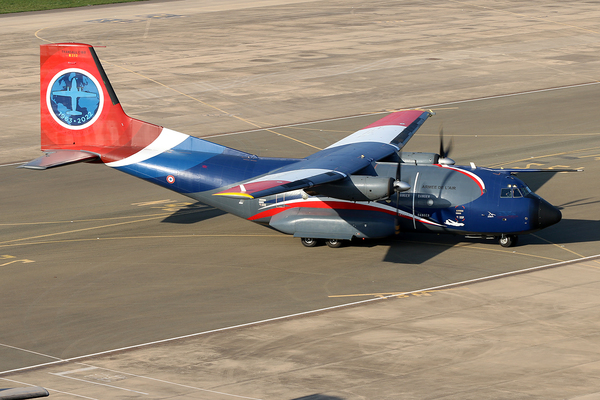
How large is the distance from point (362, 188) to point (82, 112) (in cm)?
1441

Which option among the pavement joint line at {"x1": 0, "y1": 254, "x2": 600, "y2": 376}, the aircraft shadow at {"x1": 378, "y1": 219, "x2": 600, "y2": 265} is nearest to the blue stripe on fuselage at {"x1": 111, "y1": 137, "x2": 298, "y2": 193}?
the aircraft shadow at {"x1": 378, "y1": 219, "x2": 600, "y2": 265}

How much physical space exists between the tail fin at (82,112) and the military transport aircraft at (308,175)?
0.05m

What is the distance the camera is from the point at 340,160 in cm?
3197

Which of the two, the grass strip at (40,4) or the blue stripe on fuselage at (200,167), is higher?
the grass strip at (40,4)

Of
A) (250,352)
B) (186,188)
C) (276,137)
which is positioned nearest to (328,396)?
(250,352)

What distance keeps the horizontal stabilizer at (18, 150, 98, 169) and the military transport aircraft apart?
5cm

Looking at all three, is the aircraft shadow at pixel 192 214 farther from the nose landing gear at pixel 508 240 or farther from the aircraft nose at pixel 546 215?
the aircraft nose at pixel 546 215

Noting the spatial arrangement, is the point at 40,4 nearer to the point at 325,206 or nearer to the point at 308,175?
the point at 325,206

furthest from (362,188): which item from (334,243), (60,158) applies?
(60,158)

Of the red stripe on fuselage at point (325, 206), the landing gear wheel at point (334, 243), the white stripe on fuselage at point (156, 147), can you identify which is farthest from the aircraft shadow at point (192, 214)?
the landing gear wheel at point (334, 243)

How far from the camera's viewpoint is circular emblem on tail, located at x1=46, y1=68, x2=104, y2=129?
36.2m

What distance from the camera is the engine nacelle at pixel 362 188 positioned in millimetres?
29844

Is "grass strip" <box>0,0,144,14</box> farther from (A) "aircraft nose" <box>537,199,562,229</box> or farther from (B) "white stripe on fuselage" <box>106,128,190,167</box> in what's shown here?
(A) "aircraft nose" <box>537,199,562,229</box>

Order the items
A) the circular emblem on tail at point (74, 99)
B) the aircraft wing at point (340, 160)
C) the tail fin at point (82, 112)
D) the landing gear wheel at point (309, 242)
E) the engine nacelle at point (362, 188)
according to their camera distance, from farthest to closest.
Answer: the circular emblem on tail at point (74, 99) → the tail fin at point (82, 112) → the landing gear wheel at point (309, 242) → the engine nacelle at point (362, 188) → the aircraft wing at point (340, 160)
